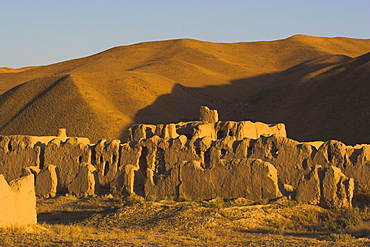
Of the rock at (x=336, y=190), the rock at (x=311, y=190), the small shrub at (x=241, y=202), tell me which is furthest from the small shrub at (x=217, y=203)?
the rock at (x=336, y=190)

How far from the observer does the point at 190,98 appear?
53.5 meters

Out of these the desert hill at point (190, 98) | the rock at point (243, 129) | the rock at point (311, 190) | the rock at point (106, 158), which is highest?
the desert hill at point (190, 98)

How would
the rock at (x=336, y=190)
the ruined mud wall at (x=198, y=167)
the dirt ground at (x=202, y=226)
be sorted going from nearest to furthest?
1. the dirt ground at (x=202, y=226)
2. the rock at (x=336, y=190)
3. the ruined mud wall at (x=198, y=167)

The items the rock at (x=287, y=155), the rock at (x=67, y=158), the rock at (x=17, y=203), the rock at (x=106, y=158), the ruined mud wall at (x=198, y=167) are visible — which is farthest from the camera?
the rock at (x=67, y=158)

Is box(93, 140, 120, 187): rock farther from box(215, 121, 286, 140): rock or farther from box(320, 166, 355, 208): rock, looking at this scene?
box(320, 166, 355, 208): rock

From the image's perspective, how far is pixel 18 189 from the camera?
496 inches

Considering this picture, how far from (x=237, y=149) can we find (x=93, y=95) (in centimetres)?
2993

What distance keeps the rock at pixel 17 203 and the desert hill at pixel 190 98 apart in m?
22.7

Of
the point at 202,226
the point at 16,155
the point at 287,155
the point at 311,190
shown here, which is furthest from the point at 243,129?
the point at 202,226

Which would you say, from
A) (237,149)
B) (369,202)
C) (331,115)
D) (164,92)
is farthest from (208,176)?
(164,92)

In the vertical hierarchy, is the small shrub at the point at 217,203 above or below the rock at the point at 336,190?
below

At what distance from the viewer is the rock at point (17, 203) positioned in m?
12.2

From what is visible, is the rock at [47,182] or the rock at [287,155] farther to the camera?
the rock at [47,182]

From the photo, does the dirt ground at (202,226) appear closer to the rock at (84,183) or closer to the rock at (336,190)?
the rock at (336,190)
